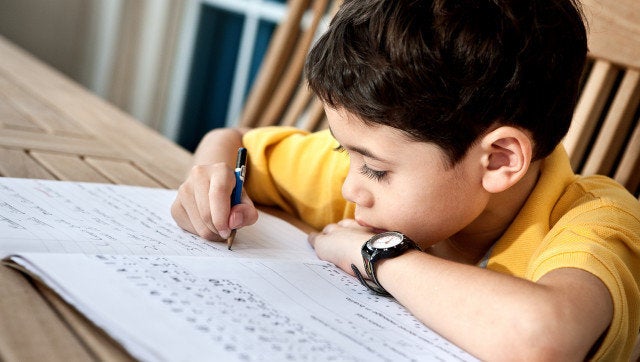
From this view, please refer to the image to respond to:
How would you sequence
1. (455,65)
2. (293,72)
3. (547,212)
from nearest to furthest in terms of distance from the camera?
1. (455,65)
2. (547,212)
3. (293,72)

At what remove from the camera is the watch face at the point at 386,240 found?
63 cm

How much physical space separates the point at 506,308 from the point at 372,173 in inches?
9.0

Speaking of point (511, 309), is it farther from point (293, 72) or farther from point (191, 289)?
point (293, 72)

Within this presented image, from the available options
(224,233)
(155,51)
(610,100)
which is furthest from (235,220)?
(155,51)

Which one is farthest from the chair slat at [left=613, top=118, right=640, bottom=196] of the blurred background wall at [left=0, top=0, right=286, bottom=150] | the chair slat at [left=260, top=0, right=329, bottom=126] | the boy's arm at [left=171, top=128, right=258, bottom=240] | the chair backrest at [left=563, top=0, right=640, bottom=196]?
the blurred background wall at [left=0, top=0, right=286, bottom=150]

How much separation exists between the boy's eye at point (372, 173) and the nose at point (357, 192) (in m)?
0.01

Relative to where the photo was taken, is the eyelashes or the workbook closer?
the workbook

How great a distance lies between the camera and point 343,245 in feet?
2.23

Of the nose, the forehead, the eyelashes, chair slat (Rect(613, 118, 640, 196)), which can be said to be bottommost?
the nose

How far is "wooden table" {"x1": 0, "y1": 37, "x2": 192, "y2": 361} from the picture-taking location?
399mm

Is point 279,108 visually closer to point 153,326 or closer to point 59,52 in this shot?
point 153,326

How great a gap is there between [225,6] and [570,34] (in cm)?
213

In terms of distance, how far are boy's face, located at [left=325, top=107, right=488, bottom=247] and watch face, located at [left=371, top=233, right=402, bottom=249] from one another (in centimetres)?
5

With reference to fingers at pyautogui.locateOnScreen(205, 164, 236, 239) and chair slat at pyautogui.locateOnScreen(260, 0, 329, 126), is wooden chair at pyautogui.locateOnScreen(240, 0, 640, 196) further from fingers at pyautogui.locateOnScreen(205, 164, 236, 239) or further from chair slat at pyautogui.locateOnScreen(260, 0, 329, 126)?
chair slat at pyautogui.locateOnScreen(260, 0, 329, 126)
